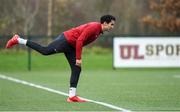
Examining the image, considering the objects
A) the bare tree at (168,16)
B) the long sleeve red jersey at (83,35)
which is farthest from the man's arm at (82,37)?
the bare tree at (168,16)

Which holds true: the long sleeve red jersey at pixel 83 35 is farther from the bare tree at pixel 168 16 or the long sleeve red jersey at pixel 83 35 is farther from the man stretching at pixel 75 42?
the bare tree at pixel 168 16

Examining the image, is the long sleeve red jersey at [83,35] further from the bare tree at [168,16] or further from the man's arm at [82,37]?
the bare tree at [168,16]

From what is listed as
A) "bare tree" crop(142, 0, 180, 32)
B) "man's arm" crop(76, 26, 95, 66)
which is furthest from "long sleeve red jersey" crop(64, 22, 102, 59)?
"bare tree" crop(142, 0, 180, 32)

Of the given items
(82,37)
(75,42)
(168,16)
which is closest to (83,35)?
(82,37)

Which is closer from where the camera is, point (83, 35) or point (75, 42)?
point (83, 35)

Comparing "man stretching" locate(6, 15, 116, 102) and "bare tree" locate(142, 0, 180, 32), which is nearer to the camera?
"man stretching" locate(6, 15, 116, 102)

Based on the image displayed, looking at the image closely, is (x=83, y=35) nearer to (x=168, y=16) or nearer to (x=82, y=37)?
(x=82, y=37)

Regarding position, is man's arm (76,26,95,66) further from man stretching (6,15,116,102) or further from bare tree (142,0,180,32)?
bare tree (142,0,180,32)

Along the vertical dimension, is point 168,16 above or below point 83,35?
above

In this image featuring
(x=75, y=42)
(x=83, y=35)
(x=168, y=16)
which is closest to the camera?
(x=83, y=35)

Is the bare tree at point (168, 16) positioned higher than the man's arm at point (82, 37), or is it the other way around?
the bare tree at point (168, 16)

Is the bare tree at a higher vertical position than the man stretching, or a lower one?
higher

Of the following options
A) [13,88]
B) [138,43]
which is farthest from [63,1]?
[13,88]

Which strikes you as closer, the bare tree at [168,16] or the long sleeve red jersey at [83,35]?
the long sleeve red jersey at [83,35]
